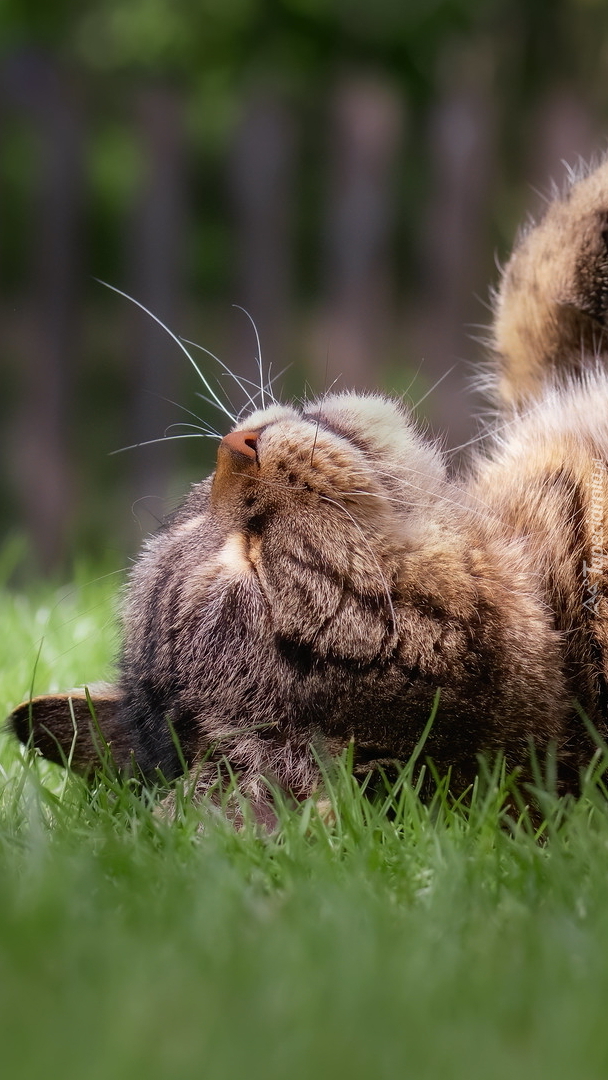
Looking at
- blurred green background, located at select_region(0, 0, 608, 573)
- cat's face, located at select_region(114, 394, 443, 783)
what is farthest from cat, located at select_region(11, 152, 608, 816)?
blurred green background, located at select_region(0, 0, 608, 573)

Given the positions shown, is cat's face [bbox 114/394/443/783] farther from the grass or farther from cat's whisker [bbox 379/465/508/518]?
the grass

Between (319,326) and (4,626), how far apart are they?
3.04m

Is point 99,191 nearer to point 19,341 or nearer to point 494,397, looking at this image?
point 19,341

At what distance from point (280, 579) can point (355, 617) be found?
0.17m

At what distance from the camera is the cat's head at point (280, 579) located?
6.70ft

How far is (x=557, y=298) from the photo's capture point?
304 centimetres

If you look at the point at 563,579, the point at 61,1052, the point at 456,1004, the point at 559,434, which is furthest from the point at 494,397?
the point at 61,1052

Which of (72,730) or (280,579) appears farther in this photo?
(72,730)

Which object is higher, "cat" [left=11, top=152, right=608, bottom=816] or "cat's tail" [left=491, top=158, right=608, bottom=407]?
"cat's tail" [left=491, top=158, right=608, bottom=407]

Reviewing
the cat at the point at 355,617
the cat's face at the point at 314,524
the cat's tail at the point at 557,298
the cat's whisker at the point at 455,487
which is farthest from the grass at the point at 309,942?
the cat's tail at the point at 557,298

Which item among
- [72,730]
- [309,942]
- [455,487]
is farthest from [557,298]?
[309,942]

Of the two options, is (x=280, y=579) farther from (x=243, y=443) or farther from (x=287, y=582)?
(x=243, y=443)

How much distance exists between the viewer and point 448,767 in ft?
6.63

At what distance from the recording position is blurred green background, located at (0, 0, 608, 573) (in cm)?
583
